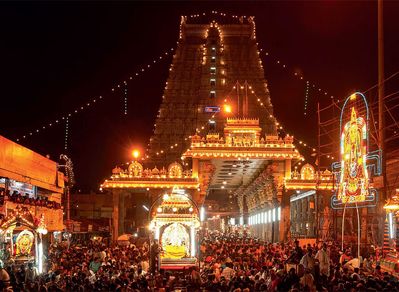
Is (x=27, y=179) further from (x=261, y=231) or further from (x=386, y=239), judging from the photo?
(x=261, y=231)

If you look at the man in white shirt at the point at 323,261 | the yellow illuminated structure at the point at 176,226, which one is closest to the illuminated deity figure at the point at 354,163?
the man in white shirt at the point at 323,261

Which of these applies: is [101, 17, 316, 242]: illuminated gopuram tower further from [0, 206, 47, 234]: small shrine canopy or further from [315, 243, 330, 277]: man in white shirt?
[315, 243, 330, 277]: man in white shirt

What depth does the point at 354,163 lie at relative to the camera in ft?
77.8

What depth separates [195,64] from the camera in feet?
240

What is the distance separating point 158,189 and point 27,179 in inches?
607

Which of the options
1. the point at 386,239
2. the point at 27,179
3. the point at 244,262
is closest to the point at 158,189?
the point at 27,179

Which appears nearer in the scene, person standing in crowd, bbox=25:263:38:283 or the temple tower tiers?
person standing in crowd, bbox=25:263:38:283

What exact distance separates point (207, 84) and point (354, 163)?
158 feet

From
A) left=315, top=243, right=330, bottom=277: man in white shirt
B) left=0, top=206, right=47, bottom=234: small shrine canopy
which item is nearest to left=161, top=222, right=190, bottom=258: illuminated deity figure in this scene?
left=0, top=206, right=47, bottom=234: small shrine canopy

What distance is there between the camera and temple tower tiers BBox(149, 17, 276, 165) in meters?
66.6

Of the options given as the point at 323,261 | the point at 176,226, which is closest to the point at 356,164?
the point at 323,261

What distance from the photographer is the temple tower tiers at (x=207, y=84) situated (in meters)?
66.6

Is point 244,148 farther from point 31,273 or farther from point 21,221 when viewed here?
point 31,273

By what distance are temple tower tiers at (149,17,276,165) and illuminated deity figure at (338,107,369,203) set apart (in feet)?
119
